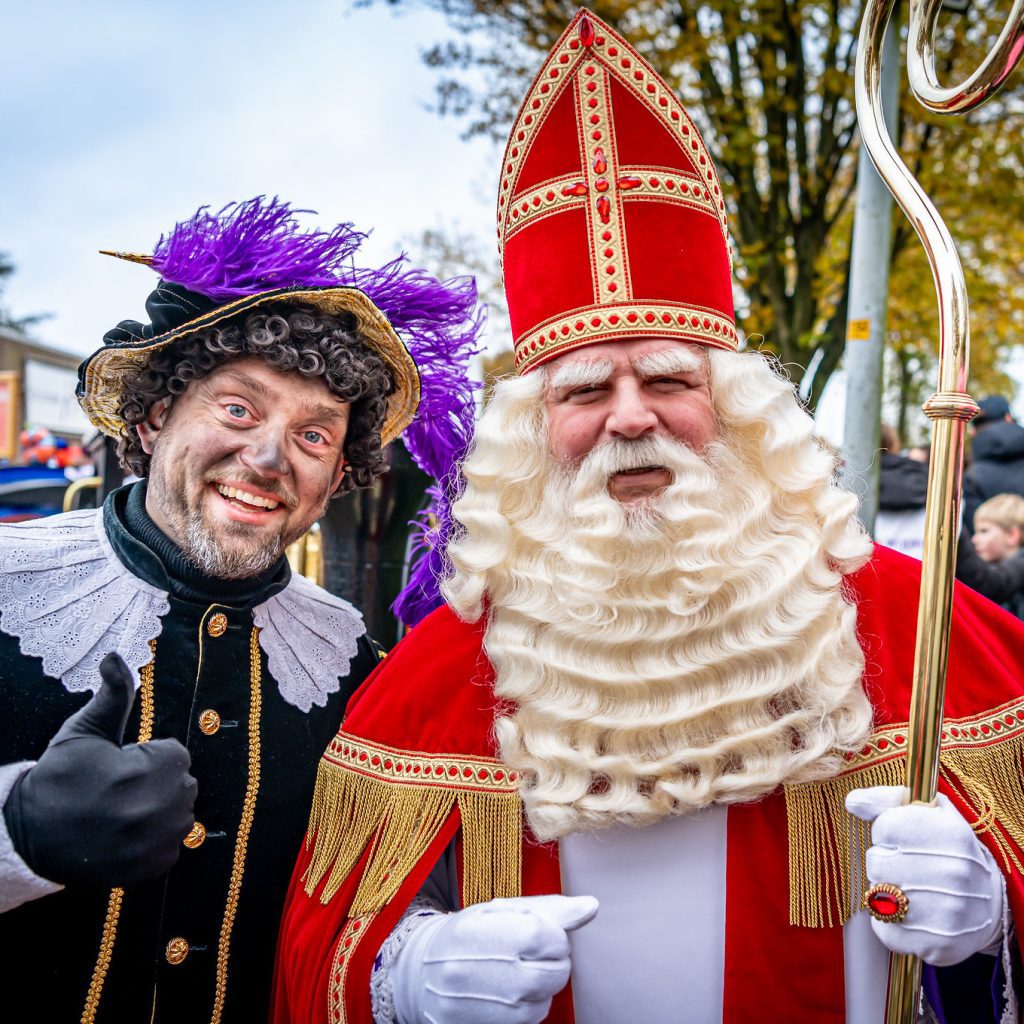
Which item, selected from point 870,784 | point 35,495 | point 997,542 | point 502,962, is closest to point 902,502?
point 997,542

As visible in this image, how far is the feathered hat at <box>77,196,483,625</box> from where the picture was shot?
2131mm

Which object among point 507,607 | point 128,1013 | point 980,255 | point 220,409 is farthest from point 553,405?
point 980,255

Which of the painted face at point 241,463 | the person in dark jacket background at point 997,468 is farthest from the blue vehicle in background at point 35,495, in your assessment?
the person in dark jacket background at point 997,468

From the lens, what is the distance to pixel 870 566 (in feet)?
6.64

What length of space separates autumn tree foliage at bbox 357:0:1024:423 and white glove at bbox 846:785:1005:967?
5.67 m

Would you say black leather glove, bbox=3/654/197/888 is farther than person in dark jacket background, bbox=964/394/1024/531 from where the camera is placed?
No

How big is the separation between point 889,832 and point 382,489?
2185 millimetres

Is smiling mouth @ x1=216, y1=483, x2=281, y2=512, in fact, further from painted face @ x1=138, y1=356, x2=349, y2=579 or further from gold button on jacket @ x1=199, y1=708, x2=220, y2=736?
gold button on jacket @ x1=199, y1=708, x2=220, y2=736

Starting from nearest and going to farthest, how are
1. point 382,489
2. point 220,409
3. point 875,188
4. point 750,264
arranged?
point 220,409 < point 382,489 < point 875,188 < point 750,264

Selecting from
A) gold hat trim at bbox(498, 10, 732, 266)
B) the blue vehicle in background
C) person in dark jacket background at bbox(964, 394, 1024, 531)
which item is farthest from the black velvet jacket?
person in dark jacket background at bbox(964, 394, 1024, 531)

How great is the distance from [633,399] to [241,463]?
2.65 feet

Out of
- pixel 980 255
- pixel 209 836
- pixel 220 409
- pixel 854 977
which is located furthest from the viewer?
pixel 980 255

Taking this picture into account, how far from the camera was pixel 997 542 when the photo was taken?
15.0 feet

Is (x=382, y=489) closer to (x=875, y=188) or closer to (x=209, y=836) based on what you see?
(x=209, y=836)
